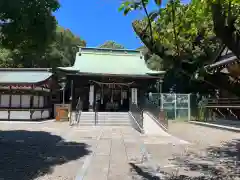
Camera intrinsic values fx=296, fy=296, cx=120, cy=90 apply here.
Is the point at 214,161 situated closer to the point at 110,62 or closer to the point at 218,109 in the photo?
the point at 218,109

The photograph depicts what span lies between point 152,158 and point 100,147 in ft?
8.21

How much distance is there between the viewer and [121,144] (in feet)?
37.3

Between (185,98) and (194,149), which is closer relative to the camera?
(194,149)

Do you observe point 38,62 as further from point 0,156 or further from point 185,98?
point 0,156

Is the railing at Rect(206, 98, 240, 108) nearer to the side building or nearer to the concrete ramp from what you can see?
the concrete ramp

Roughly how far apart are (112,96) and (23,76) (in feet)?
27.5

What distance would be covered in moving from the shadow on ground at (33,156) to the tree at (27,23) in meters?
3.33

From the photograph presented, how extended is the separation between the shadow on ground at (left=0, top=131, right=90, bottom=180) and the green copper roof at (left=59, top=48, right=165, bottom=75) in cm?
1379

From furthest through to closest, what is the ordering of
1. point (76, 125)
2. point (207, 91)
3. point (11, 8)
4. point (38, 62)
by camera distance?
point (38, 62), point (207, 91), point (76, 125), point (11, 8)

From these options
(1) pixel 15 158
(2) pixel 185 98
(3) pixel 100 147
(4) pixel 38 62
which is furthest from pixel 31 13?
(4) pixel 38 62

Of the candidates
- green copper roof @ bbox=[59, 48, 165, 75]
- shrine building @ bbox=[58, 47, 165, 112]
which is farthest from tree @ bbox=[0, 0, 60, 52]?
green copper roof @ bbox=[59, 48, 165, 75]

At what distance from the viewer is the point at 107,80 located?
86.8 feet

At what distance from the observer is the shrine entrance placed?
27.0 metres

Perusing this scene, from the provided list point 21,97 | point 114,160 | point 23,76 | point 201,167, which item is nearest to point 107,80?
point 23,76
